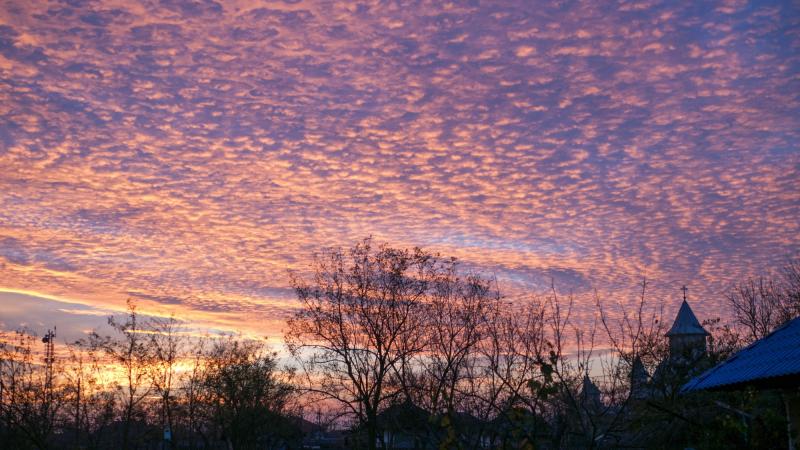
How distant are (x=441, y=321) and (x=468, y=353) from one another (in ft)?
7.49

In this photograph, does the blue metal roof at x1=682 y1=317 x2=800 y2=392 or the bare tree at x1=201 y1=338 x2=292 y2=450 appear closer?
the blue metal roof at x1=682 y1=317 x2=800 y2=392

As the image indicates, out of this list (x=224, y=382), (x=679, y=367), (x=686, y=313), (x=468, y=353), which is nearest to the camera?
(x=679, y=367)

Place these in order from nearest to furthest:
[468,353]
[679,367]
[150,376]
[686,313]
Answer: [679,367]
[468,353]
[150,376]
[686,313]

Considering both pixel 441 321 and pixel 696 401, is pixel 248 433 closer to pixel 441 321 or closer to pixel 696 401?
pixel 441 321

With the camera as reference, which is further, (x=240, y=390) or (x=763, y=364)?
(x=240, y=390)

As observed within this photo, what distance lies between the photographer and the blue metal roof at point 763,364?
38.0 ft

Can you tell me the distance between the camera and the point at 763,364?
1241 centimetres

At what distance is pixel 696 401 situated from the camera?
25.7 m

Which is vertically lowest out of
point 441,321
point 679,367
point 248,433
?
point 248,433

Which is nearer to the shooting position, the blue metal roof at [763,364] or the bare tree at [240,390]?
the blue metal roof at [763,364]

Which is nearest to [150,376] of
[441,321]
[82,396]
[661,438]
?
[82,396]

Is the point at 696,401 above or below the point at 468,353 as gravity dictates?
below

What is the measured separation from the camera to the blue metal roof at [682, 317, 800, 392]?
11586mm

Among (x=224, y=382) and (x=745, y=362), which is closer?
(x=745, y=362)
